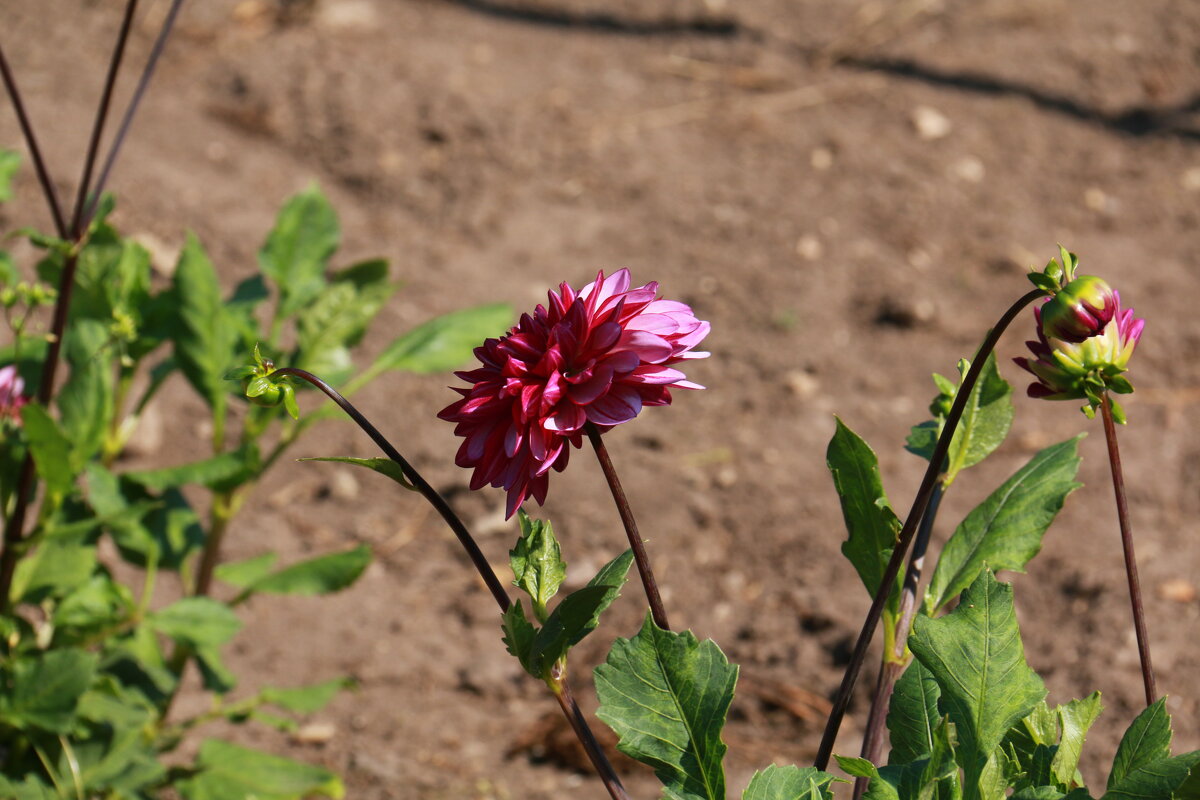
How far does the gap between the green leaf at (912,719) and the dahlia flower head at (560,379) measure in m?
0.35

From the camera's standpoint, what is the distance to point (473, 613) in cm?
241

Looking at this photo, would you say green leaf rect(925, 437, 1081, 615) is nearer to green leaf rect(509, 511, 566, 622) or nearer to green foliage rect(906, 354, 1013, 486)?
green foliage rect(906, 354, 1013, 486)

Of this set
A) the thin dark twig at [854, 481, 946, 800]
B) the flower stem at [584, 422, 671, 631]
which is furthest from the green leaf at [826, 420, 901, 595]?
the flower stem at [584, 422, 671, 631]

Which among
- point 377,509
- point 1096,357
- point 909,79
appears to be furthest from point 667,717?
point 909,79

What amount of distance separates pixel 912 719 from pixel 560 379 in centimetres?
44

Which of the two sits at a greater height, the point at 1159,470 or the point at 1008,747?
the point at 1008,747

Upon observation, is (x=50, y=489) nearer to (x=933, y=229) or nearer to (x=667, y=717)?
(x=667, y=717)

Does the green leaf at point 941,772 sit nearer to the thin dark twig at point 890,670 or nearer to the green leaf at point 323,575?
the thin dark twig at point 890,670

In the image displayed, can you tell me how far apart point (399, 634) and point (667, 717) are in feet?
4.70

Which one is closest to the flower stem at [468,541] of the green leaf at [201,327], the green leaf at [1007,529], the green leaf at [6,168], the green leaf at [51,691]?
the green leaf at [1007,529]

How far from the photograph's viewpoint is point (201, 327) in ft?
5.85

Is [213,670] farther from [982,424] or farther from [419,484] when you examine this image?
[982,424]

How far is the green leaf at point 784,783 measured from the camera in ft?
3.16

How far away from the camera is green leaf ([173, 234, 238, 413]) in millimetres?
1769
